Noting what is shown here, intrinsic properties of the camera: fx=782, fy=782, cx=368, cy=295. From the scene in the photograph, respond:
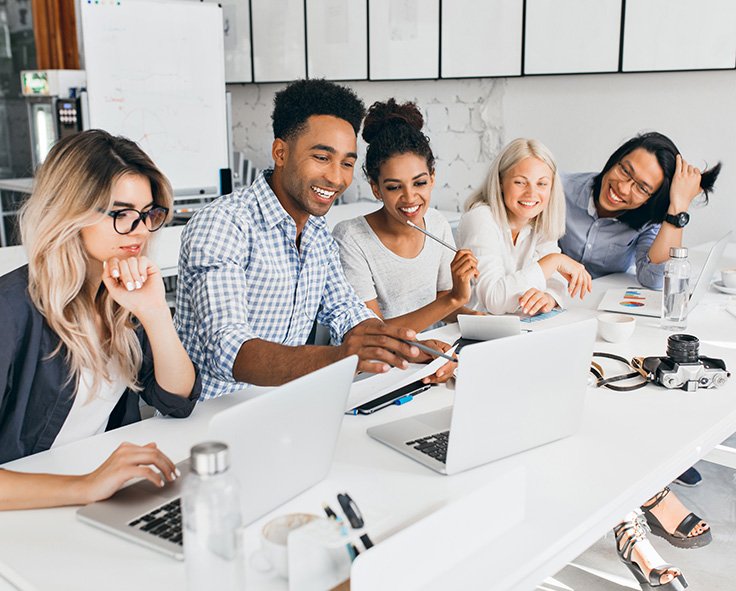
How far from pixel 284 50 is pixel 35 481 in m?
4.03

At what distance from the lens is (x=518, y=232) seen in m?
2.34

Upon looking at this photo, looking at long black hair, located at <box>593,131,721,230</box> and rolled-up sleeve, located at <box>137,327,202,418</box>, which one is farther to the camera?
long black hair, located at <box>593,131,721,230</box>

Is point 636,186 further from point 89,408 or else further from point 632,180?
point 89,408

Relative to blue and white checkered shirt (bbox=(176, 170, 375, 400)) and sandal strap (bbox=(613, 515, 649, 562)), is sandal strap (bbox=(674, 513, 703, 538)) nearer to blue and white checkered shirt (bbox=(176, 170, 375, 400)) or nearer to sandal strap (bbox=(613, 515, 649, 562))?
sandal strap (bbox=(613, 515, 649, 562))

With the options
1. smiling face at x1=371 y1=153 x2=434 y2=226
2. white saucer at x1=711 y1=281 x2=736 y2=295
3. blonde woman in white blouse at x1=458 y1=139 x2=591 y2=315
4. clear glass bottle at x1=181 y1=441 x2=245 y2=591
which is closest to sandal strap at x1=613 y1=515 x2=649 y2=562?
blonde woman in white blouse at x1=458 y1=139 x2=591 y2=315

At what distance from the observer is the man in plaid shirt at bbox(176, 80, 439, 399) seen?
1476mm

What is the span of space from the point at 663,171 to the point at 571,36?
1222mm

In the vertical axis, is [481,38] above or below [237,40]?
below

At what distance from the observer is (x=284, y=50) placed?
4688 mm

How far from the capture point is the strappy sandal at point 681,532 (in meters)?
2.00

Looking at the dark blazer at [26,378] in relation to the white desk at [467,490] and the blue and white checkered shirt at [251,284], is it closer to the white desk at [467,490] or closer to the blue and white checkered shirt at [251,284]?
the white desk at [467,490]

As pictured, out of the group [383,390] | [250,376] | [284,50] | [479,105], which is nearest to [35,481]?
[250,376]

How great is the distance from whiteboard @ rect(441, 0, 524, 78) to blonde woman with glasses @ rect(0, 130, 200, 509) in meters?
2.70

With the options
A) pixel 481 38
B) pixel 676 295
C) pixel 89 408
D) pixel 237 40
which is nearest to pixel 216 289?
pixel 89 408
